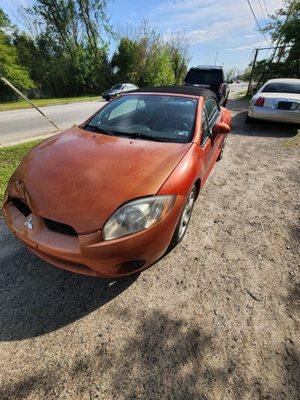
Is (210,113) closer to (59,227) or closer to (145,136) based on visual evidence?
(145,136)

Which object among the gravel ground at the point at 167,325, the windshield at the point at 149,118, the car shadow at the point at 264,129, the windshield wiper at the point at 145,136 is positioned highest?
the windshield at the point at 149,118

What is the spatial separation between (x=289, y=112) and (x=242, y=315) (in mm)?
6742

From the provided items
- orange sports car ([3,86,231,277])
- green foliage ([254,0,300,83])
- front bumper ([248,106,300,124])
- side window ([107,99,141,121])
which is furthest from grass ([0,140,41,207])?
green foliage ([254,0,300,83])

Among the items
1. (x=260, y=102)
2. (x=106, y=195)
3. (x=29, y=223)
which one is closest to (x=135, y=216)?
(x=106, y=195)

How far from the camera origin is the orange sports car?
1.86m

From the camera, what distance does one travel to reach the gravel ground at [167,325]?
1.67 metres

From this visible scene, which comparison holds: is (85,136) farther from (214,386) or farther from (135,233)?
(214,386)

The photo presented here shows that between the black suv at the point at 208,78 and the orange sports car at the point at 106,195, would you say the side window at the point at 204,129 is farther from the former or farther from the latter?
the black suv at the point at 208,78

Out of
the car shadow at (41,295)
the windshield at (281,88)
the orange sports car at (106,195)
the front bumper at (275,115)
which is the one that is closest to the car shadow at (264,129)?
the front bumper at (275,115)

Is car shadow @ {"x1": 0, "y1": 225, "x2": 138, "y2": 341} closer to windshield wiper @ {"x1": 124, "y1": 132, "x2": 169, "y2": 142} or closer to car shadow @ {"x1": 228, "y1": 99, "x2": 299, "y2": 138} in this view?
windshield wiper @ {"x1": 124, "y1": 132, "x2": 169, "y2": 142}

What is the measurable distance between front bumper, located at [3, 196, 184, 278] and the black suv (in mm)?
9740

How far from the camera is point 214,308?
7.20 feet

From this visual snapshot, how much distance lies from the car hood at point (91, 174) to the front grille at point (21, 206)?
147 mm

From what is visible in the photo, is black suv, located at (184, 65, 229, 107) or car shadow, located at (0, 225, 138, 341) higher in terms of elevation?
black suv, located at (184, 65, 229, 107)
